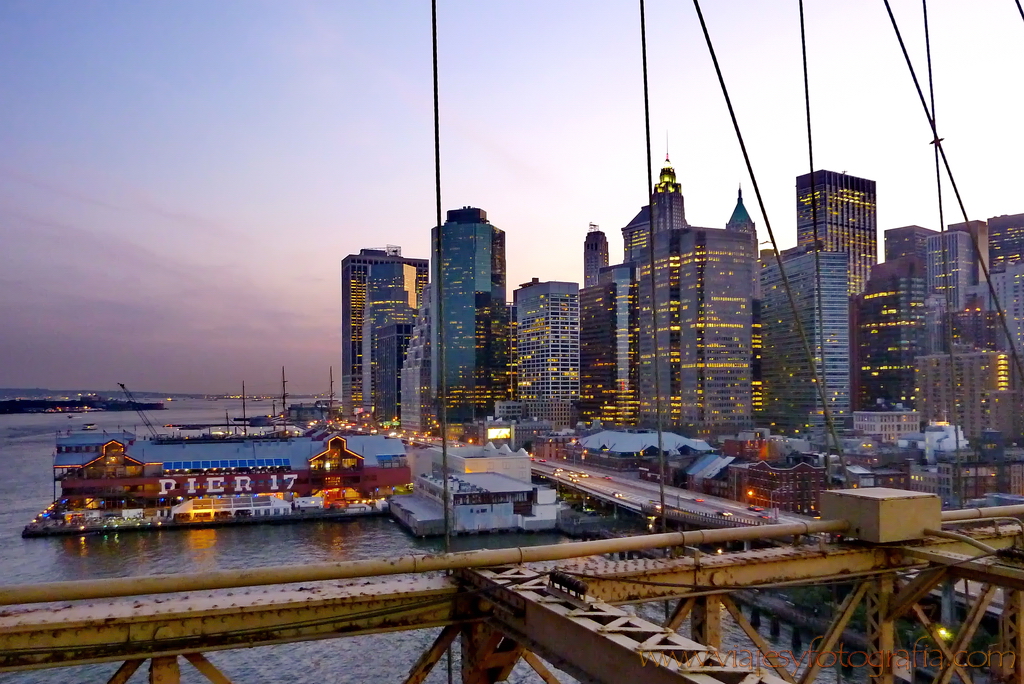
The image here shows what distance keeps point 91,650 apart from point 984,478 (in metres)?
47.6

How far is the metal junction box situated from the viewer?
3.79m

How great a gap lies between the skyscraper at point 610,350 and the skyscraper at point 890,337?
3168cm

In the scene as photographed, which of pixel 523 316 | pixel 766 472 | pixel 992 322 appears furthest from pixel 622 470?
pixel 523 316

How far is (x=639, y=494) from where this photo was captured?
4684 cm

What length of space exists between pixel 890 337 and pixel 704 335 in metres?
23.9

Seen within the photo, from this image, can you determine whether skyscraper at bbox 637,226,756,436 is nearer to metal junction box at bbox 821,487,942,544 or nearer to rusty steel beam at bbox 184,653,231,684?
metal junction box at bbox 821,487,942,544

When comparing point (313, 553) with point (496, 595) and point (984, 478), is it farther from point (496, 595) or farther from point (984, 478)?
point (984, 478)

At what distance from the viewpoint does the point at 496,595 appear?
2842 millimetres

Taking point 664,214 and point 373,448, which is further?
point 664,214

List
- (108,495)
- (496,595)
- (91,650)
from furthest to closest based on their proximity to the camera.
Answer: (108,495)
(496,595)
(91,650)

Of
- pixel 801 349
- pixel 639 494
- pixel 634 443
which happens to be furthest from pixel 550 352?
pixel 639 494

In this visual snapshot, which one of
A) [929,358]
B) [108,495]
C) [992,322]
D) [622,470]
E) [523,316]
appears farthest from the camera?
[523,316]

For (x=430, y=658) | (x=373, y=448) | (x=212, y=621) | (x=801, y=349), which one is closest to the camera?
(x=212, y=621)

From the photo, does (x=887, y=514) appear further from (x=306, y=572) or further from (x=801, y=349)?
(x=801, y=349)
